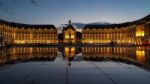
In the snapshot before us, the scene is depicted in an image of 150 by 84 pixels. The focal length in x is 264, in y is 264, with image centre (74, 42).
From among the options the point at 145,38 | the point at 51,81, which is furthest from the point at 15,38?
the point at 51,81

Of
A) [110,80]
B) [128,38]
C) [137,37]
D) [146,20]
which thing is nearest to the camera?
[110,80]

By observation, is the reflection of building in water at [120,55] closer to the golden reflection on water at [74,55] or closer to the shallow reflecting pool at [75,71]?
the golden reflection on water at [74,55]

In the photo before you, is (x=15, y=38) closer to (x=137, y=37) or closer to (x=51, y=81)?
(x=137, y=37)

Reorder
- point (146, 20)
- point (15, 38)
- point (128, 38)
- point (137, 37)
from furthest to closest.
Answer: point (15, 38)
point (128, 38)
point (137, 37)
point (146, 20)

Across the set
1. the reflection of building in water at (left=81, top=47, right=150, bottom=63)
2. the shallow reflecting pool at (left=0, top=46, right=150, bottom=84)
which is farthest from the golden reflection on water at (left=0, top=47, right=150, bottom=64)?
the shallow reflecting pool at (left=0, top=46, right=150, bottom=84)

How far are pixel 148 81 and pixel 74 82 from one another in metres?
2.73

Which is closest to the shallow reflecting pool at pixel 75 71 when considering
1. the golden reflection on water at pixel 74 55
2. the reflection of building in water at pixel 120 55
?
the golden reflection on water at pixel 74 55

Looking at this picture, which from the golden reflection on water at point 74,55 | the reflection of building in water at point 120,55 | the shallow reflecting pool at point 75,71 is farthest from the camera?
the reflection of building in water at point 120,55

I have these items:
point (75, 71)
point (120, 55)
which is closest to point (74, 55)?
point (120, 55)

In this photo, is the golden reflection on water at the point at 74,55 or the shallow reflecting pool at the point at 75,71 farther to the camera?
the golden reflection on water at the point at 74,55

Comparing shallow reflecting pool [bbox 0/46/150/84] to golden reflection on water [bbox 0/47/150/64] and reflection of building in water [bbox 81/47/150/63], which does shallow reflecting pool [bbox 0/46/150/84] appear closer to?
golden reflection on water [bbox 0/47/150/64]

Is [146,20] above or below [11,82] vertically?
above

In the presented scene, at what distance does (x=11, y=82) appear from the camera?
30.9 feet

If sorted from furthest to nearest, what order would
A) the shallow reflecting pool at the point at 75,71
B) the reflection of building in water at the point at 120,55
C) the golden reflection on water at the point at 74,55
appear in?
1. the reflection of building in water at the point at 120,55
2. the golden reflection on water at the point at 74,55
3. the shallow reflecting pool at the point at 75,71
